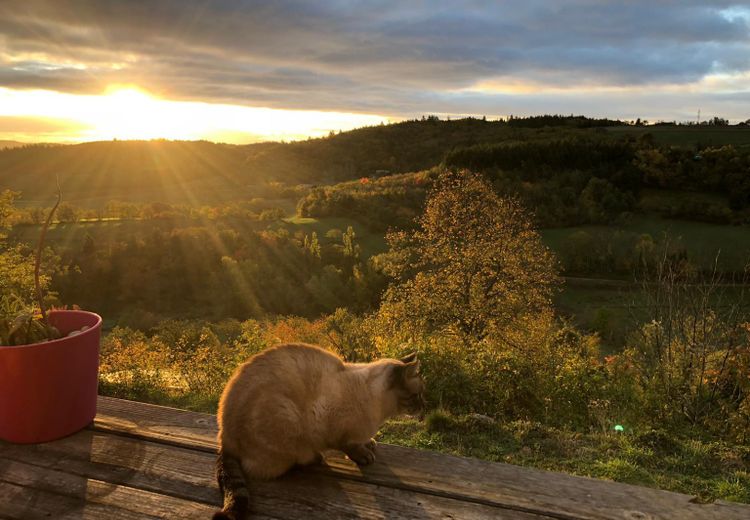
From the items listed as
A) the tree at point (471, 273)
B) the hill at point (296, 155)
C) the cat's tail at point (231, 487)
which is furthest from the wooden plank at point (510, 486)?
the hill at point (296, 155)

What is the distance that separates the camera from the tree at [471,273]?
771 inches

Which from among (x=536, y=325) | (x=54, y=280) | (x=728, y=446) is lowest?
(x=54, y=280)

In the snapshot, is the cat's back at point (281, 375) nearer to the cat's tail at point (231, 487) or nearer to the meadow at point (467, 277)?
the cat's tail at point (231, 487)

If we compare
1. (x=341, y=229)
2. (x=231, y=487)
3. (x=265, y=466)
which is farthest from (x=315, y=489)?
(x=341, y=229)

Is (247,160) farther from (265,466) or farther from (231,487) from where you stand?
(231,487)

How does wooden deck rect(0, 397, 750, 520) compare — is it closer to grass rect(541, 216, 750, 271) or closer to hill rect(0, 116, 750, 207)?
grass rect(541, 216, 750, 271)

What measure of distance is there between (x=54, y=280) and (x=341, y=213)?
39.9m

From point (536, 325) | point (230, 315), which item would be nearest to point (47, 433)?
point (536, 325)

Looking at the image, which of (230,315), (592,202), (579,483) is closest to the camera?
(579,483)

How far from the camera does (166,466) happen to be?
2865 mm

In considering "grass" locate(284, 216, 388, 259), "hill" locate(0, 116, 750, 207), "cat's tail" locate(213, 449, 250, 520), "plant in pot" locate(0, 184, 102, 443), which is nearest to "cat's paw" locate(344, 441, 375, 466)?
"cat's tail" locate(213, 449, 250, 520)

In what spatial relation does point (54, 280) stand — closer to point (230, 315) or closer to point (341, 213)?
point (230, 315)

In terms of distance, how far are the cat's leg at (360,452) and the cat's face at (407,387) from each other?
0.69 m

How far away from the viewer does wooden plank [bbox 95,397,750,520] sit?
240cm
